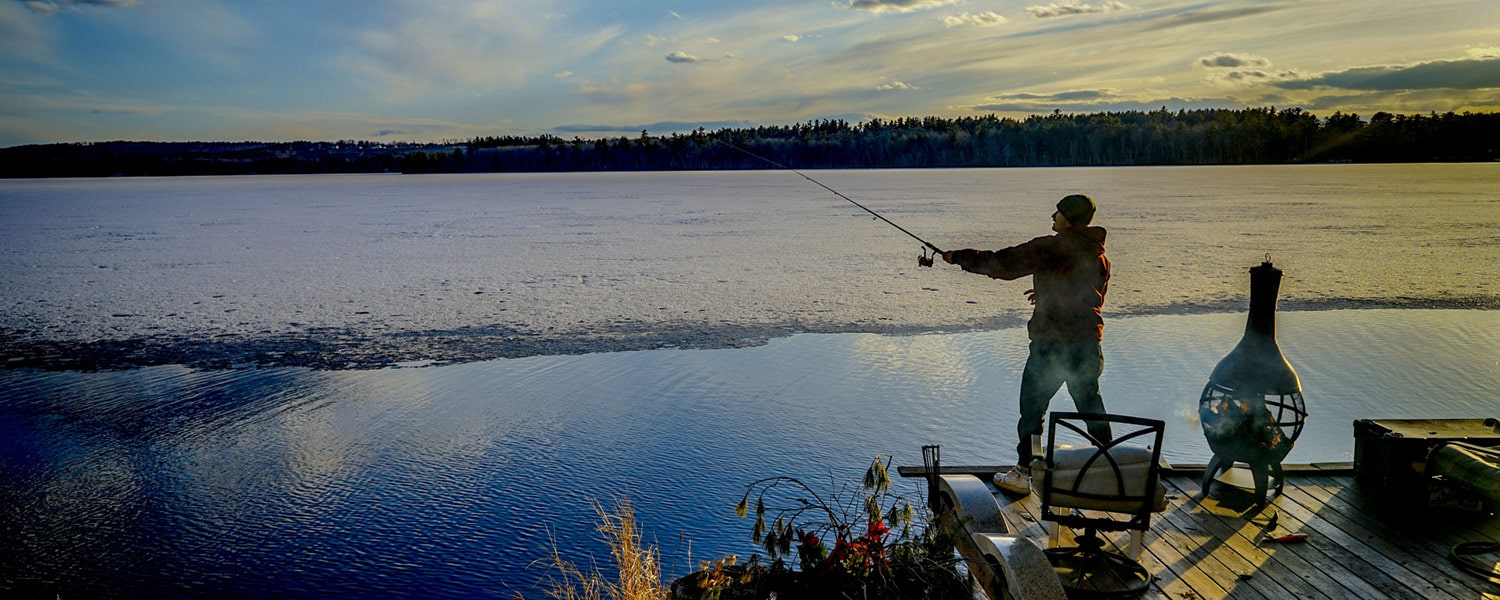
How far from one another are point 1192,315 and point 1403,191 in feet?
110

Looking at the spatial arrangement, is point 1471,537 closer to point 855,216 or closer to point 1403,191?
point 855,216

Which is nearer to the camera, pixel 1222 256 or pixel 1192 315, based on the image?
pixel 1192 315

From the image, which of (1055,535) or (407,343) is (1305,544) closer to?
(1055,535)

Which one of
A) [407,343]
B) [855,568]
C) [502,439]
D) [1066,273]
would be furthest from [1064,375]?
[407,343]

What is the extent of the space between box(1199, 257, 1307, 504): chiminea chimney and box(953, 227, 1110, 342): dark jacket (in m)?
0.67

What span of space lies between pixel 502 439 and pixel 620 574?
3.38m

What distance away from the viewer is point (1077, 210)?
17.4ft

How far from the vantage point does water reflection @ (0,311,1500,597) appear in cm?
617

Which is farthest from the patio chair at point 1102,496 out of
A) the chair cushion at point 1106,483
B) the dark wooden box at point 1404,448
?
the dark wooden box at point 1404,448

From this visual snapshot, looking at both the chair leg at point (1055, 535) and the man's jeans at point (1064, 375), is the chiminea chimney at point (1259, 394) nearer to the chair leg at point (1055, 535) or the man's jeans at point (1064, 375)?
the man's jeans at point (1064, 375)

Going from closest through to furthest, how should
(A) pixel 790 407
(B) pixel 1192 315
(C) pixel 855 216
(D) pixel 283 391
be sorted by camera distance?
1. (A) pixel 790 407
2. (D) pixel 283 391
3. (B) pixel 1192 315
4. (C) pixel 855 216

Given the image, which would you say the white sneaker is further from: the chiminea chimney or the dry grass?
the dry grass

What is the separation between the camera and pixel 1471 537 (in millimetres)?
4602

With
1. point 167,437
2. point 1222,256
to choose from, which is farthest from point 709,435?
point 1222,256
